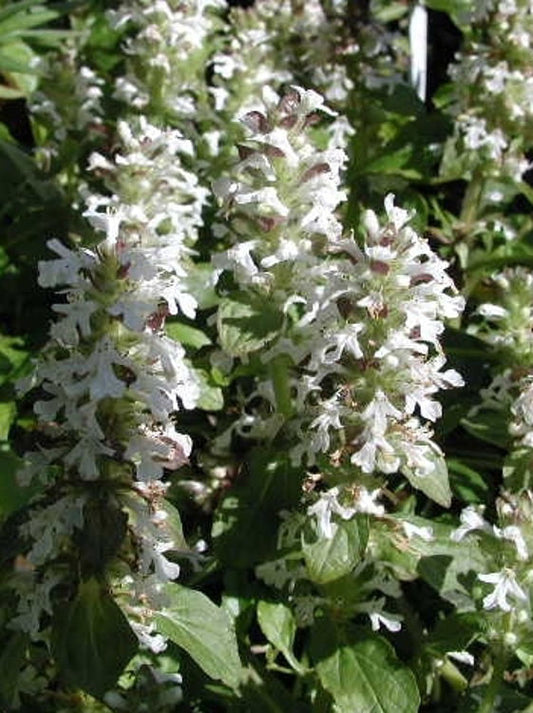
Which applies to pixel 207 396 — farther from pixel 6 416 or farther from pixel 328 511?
pixel 328 511

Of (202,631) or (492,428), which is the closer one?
(202,631)

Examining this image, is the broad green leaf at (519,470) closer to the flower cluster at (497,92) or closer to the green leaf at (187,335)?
the green leaf at (187,335)

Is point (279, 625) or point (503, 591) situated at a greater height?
point (503, 591)

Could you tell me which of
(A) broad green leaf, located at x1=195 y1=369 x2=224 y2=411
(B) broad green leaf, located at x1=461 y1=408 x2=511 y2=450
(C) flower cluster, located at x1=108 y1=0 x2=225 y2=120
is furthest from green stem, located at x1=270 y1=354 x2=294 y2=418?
(C) flower cluster, located at x1=108 y1=0 x2=225 y2=120

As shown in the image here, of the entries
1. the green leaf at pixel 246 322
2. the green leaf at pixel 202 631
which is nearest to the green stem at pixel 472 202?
the green leaf at pixel 246 322

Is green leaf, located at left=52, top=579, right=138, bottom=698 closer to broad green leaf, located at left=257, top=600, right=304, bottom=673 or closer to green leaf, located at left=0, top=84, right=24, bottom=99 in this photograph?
broad green leaf, located at left=257, top=600, right=304, bottom=673

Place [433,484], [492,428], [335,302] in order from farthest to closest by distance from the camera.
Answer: [492,428] → [433,484] → [335,302]

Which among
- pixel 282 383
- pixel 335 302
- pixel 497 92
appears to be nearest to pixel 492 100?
pixel 497 92
